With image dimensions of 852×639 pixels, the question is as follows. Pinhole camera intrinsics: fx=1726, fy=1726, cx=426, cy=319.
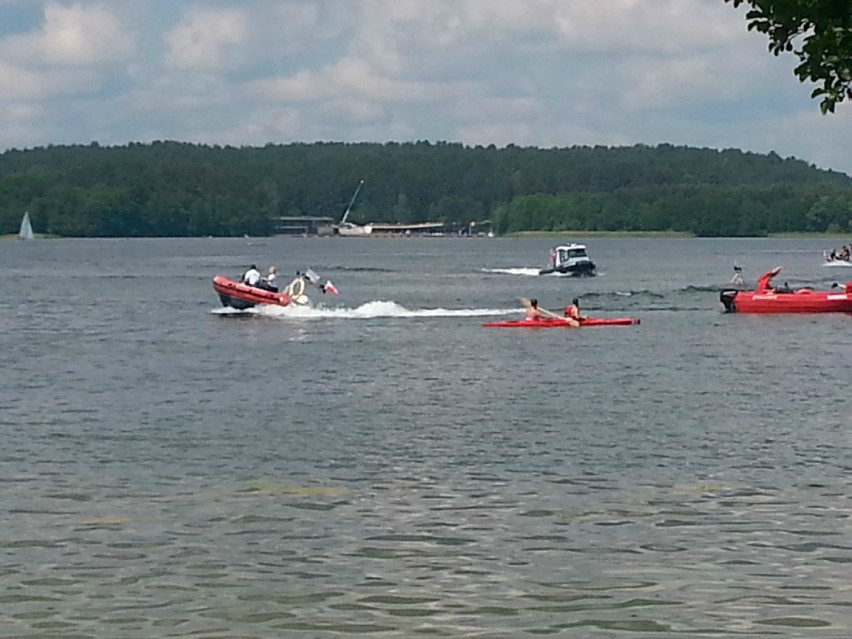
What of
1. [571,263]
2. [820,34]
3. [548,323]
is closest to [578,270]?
[571,263]

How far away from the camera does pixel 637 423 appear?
1173 inches

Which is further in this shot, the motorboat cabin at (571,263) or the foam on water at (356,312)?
the motorboat cabin at (571,263)

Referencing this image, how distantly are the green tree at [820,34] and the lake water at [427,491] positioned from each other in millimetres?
5231

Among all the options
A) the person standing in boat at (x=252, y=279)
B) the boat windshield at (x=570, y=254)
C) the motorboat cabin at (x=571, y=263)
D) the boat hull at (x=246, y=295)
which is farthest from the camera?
the boat windshield at (x=570, y=254)

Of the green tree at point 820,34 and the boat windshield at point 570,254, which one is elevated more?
the green tree at point 820,34

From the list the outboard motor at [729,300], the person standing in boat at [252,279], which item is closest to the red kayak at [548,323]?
the outboard motor at [729,300]

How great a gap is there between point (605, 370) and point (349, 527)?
72.3ft

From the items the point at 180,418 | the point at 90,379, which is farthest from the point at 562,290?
the point at 180,418

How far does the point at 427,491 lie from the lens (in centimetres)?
2230

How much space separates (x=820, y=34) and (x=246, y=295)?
51699mm

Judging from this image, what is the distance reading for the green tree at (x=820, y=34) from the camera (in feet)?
38.4

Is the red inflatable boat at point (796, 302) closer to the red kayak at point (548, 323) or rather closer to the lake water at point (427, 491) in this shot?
the red kayak at point (548, 323)

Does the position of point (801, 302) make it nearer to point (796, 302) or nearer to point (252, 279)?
point (796, 302)

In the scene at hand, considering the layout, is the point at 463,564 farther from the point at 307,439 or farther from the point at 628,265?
the point at 628,265
